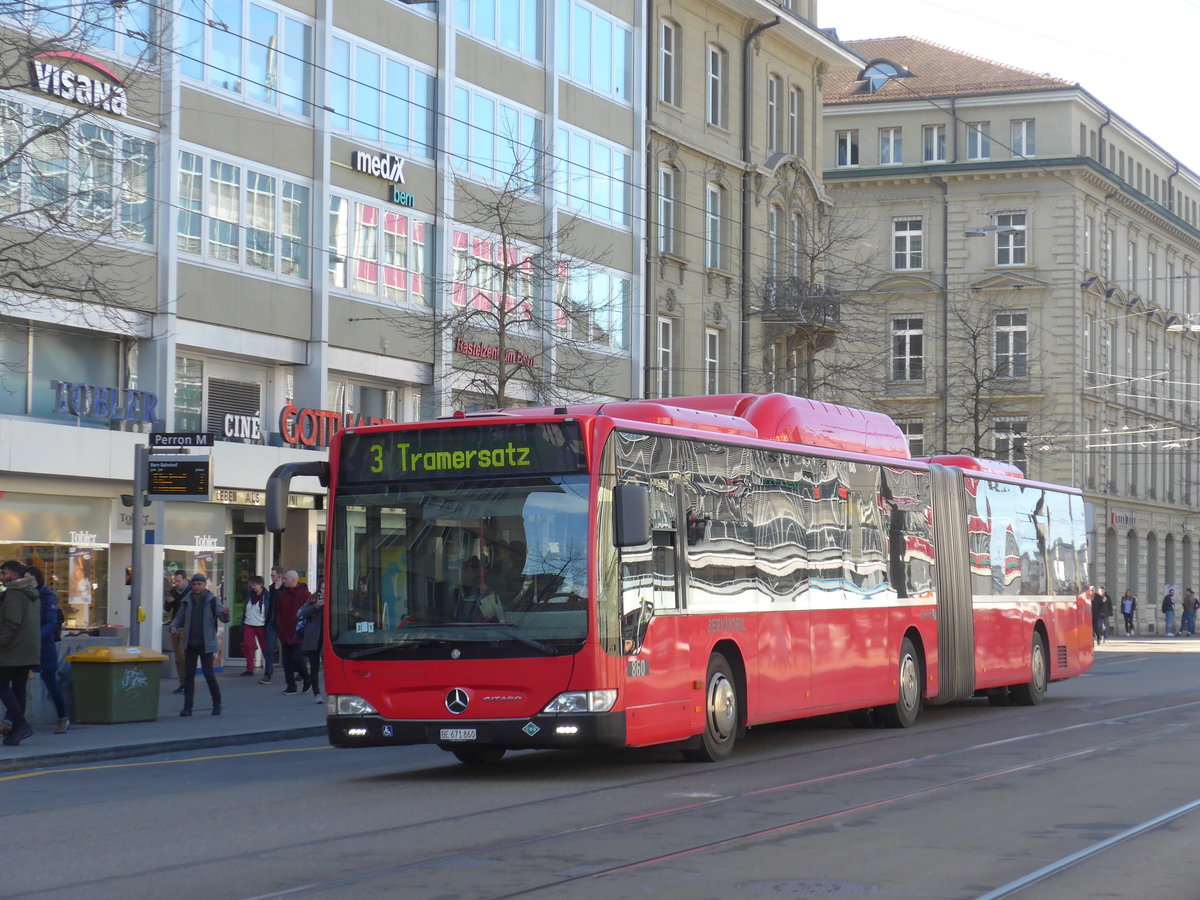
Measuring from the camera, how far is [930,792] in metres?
13.0

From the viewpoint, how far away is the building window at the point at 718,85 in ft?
150

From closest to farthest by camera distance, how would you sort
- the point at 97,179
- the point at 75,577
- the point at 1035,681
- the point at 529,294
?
1. the point at 1035,681
2. the point at 97,179
3. the point at 75,577
4. the point at 529,294

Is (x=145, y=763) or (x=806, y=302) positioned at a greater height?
(x=806, y=302)

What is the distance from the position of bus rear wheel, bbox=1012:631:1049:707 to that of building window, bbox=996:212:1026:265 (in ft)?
154

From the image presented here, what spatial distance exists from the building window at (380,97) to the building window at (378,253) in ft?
4.43

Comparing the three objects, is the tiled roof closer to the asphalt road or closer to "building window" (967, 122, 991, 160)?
"building window" (967, 122, 991, 160)

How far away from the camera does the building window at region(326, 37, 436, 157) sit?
3256cm

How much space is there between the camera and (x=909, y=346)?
7069cm

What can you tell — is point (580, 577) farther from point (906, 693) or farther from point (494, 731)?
point (906, 693)

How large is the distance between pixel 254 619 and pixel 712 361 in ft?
65.2

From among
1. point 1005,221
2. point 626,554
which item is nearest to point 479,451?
point 626,554

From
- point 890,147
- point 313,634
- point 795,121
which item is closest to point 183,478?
point 313,634

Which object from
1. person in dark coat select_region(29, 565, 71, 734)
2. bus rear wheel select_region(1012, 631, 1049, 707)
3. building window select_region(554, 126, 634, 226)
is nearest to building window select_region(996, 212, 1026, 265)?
building window select_region(554, 126, 634, 226)

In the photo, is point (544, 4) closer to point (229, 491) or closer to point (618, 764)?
point (229, 491)
